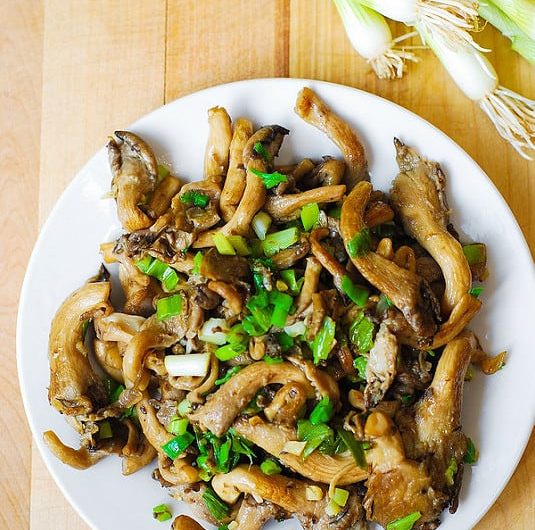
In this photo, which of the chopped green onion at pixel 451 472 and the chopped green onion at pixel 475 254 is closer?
the chopped green onion at pixel 451 472

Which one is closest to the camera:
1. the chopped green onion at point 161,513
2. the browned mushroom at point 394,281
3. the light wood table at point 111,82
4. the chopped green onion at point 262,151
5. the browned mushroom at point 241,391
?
the browned mushroom at point 394,281

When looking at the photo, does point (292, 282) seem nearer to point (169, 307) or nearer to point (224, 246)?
point (224, 246)

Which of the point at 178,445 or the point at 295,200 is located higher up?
the point at 295,200

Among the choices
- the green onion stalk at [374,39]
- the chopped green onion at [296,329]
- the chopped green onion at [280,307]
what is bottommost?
the chopped green onion at [296,329]

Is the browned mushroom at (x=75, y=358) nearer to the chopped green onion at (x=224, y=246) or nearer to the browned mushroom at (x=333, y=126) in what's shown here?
the chopped green onion at (x=224, y=246)

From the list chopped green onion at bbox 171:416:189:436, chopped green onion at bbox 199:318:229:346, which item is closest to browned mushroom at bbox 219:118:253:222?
chopped green onion at bbox 199:318:229:346

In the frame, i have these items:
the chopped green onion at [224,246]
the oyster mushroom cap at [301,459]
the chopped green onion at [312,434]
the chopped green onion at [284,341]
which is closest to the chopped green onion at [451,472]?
the oyster mushroom cap at [301,459]

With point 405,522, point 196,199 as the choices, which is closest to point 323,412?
point 405,522
